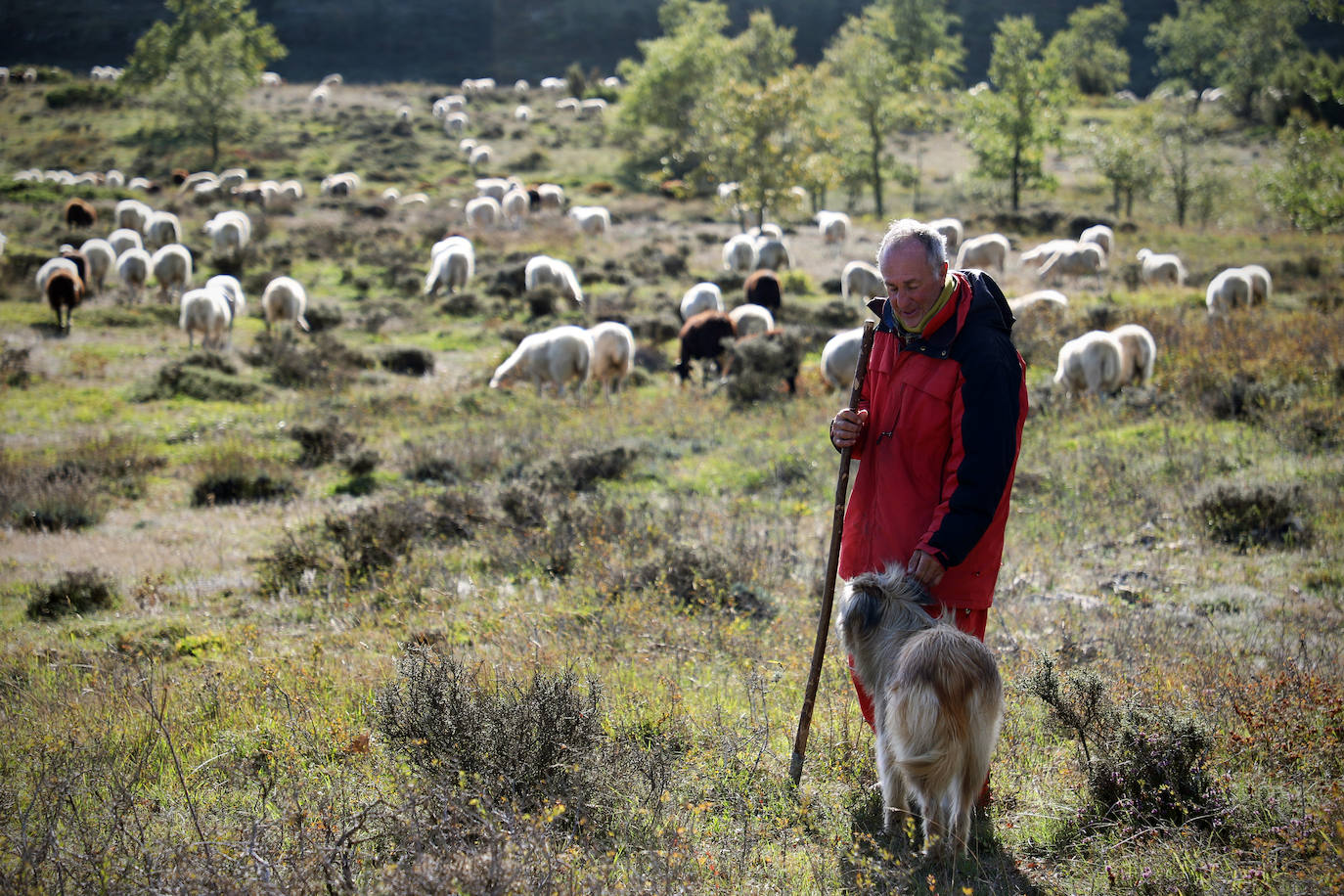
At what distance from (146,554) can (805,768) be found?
6.34 metres

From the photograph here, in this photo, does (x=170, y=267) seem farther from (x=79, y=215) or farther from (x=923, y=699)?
(x=923, y=699)

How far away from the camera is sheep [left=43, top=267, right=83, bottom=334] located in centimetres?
1716

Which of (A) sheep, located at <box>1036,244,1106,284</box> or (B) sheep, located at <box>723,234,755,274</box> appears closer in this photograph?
(A) sheep, located at <box>1036,244,1106,284</box>

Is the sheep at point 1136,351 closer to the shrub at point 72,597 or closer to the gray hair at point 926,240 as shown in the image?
the gray hair at point 926,240

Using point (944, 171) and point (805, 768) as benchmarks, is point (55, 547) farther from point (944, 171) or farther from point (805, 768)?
point (944, 171)

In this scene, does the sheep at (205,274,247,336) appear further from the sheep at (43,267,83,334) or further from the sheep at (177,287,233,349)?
the sheep at (43,267,83,334)

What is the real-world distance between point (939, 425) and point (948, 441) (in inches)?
3.3

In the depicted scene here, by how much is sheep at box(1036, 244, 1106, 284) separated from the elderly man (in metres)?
21.0

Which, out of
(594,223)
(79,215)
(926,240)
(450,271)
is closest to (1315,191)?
(926,240)

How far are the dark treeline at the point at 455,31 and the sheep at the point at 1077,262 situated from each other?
178 feet

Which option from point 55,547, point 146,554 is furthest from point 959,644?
point 55,547

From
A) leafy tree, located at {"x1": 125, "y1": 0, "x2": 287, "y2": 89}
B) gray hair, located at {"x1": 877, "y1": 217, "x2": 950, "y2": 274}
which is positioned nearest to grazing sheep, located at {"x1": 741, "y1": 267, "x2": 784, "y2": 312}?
gray hair, located at {"x1": 877, "y1": 217, "x2": 950, "y2": 274}

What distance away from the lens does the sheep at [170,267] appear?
20547 mm

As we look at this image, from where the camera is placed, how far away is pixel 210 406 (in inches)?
535
